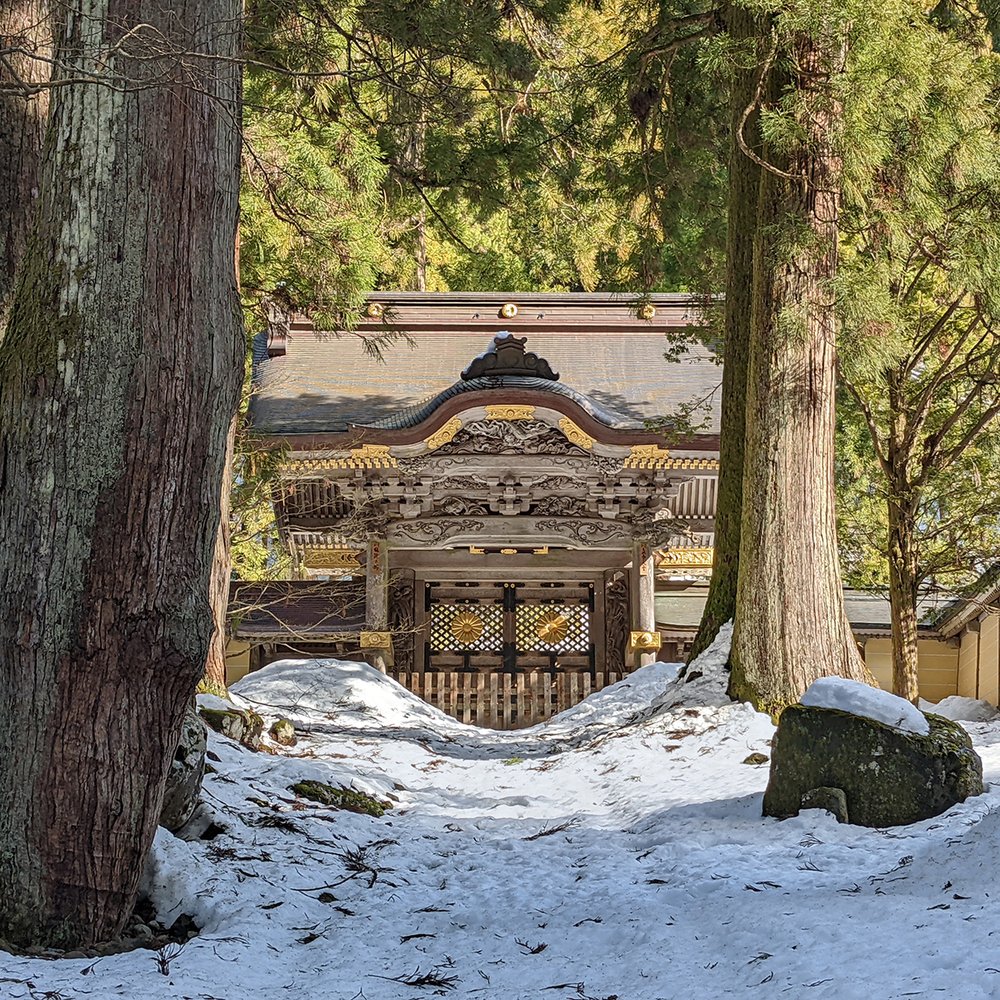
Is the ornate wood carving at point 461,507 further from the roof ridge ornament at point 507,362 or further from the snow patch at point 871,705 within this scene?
the snow patch at point 871,705

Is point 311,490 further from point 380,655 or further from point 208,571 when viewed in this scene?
point 208,571

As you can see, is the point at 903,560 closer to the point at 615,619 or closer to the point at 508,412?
the point at 615,619

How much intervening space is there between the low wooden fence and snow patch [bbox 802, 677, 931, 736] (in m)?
6.78

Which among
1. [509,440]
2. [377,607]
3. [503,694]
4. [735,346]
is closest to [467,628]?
[377,607]

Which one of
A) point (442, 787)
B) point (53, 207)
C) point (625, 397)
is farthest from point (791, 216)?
point (625, 397)

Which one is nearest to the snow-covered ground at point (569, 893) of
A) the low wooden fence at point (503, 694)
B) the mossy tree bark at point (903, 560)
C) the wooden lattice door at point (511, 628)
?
the mossy tree bark at point (903, 560)

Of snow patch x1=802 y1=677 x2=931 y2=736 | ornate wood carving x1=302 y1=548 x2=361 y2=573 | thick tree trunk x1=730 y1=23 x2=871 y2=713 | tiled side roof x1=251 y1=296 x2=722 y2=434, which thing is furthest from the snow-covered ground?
ornate wood carving x1=302 y1=548 x2=361 y2=573

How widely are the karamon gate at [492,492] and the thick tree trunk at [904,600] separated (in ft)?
6.80

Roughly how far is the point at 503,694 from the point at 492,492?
6.85ft

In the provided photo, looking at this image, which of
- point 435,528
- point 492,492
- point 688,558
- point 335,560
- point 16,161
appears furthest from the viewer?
point 688,558

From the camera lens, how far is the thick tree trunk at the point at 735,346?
7.93m

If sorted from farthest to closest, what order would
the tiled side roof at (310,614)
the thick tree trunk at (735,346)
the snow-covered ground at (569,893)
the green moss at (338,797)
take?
1. the tiled side roof at (310,614)
2. the thick tree trunk at (735,346)
3. the green moss at (338,797)
4. the snow-covered ground at (569,893)

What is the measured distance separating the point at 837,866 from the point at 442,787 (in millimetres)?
3080

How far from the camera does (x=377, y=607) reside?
12367mm
